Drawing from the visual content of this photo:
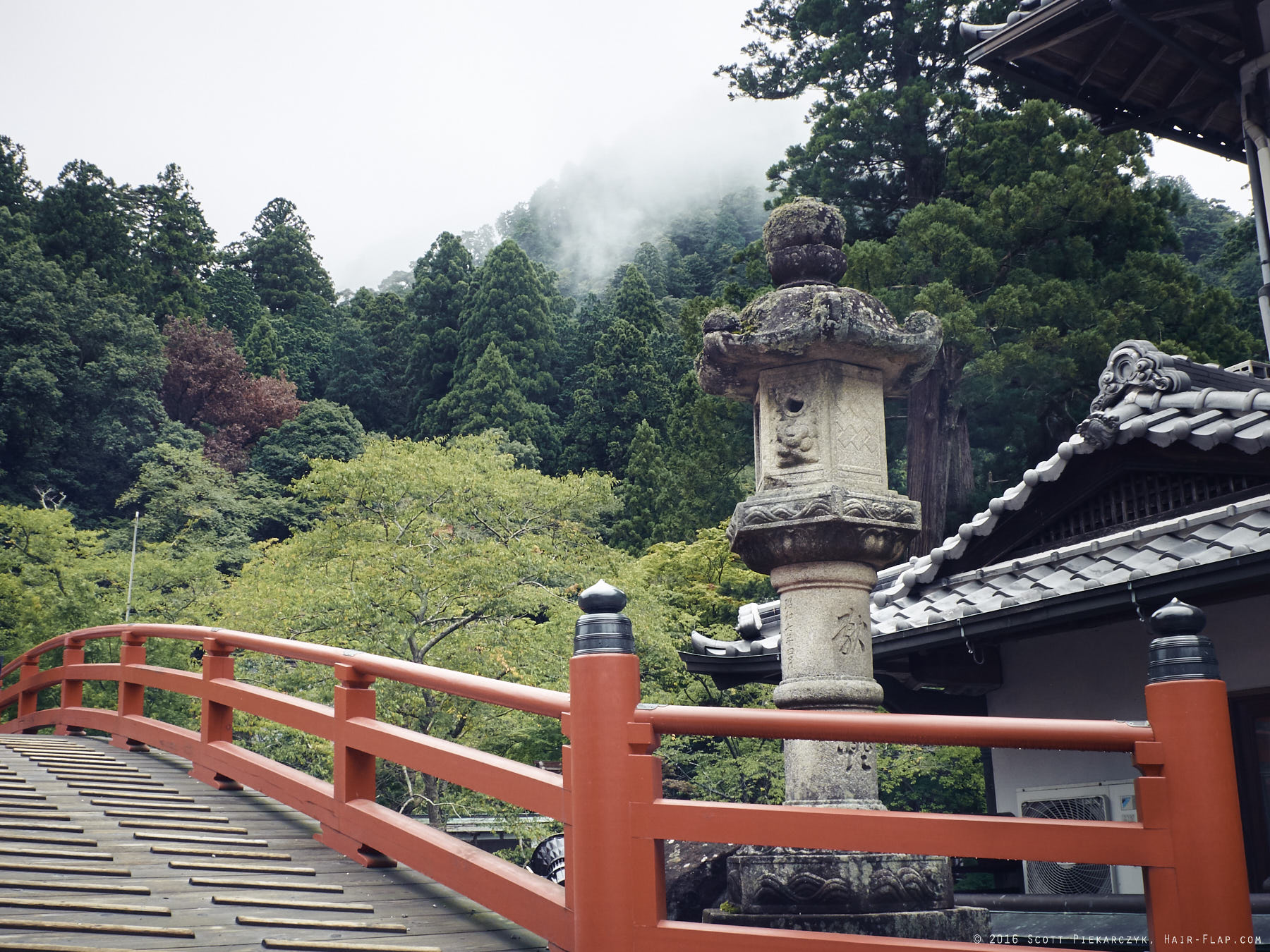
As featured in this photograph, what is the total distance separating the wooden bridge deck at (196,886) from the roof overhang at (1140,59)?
7.48 m

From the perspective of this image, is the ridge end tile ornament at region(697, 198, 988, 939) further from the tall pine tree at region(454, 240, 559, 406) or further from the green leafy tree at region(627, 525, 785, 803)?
the tall pine tree at region(454, 240, 559, 406)

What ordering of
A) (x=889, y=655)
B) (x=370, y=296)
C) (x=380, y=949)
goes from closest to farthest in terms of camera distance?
(x=380, y=949) < (x=889, y=655) < (x=370, y=296)

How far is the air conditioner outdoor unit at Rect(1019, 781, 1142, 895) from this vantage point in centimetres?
624

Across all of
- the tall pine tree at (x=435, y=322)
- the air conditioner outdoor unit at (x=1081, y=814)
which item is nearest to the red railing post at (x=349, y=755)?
the air conditioner outdoor unit at (x=1081, y=814)

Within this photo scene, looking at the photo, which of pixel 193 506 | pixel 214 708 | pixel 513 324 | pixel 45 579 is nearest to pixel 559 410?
pixel 513 324

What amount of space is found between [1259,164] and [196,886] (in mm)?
8792

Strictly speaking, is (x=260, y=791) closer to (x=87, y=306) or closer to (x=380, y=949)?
(x=380, y=949)

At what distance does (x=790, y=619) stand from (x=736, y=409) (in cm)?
1797

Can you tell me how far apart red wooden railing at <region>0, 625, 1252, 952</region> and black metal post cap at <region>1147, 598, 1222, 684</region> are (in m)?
0.05

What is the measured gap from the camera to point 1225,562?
484cm

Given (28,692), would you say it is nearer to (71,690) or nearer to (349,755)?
(71,690)

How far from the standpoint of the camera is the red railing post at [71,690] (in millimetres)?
8961

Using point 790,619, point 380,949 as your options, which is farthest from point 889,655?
point 380,949

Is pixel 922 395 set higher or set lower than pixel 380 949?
higher
